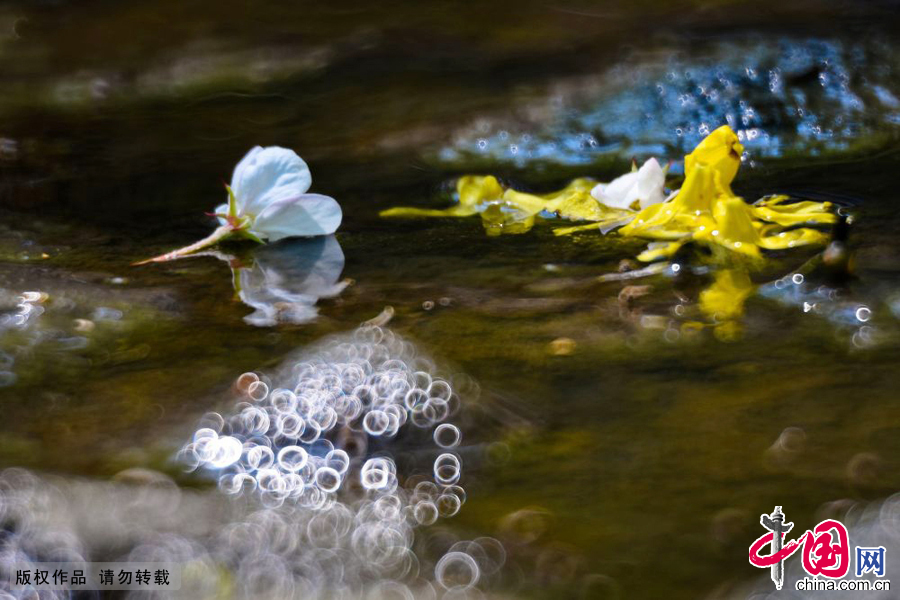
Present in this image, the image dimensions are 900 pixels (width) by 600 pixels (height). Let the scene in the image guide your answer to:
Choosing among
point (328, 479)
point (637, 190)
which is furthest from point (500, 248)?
point (328, 479)

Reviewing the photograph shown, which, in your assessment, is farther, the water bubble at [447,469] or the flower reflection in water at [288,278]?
the flower reflection in water at [288,278]

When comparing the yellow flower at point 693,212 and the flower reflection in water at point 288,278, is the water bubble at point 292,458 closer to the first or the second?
the flower reflection in water at point 288,278

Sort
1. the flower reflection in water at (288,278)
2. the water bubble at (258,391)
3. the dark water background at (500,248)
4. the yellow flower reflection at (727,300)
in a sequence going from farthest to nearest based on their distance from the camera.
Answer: the flower reflection in water at (288,278) → the yellow flower reflection at (727,300) → the water bubble at (258,391) → the dark water background at (500,248)

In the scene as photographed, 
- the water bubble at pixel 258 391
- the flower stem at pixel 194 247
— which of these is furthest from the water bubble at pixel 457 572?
Answer: the flower stem at pixel 194 247

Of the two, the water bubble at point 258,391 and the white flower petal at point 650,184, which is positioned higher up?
the white flower petal at point 650,184

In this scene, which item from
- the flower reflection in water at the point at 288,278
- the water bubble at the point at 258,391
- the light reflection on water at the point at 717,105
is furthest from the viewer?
the light reflection on water at the point at 717,105

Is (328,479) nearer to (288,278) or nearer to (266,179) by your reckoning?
(288,278)

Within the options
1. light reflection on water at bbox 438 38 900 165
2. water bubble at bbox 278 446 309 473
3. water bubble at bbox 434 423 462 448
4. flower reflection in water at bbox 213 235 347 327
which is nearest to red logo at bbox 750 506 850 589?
water bubble at bbox 434 423 462 448

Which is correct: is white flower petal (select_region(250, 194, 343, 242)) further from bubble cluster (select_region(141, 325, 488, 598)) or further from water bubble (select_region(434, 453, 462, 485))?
water bubble (select_region(434, 453, 462, 485))

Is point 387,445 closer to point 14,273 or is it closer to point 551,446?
point 551,446
